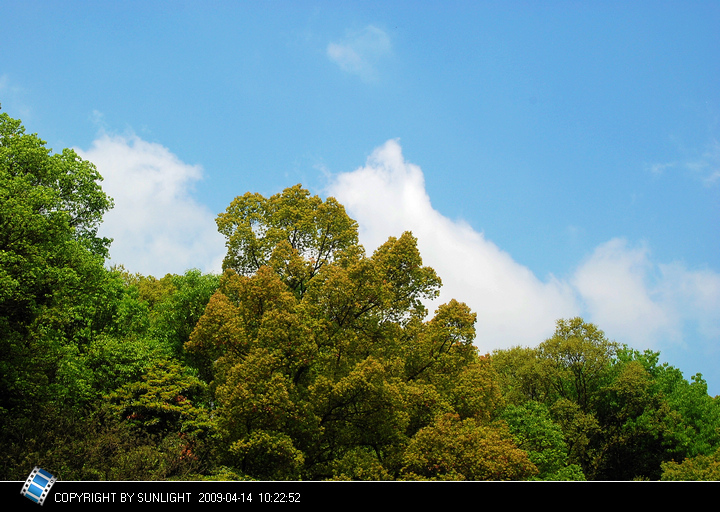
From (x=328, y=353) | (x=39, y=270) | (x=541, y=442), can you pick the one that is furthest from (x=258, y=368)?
(x=541, y=442)

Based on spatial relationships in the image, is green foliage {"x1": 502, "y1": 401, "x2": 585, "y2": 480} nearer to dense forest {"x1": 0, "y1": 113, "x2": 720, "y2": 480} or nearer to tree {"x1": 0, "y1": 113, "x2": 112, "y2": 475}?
dense forest {"x1": 0, "y1": 113, "x2": 720, "y2": 480}

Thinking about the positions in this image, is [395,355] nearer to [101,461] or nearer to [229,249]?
[229,249]

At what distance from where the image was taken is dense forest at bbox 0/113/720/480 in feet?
64.1

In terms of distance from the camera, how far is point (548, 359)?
44.7 meters

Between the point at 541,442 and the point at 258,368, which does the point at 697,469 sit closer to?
the point at 541,442
